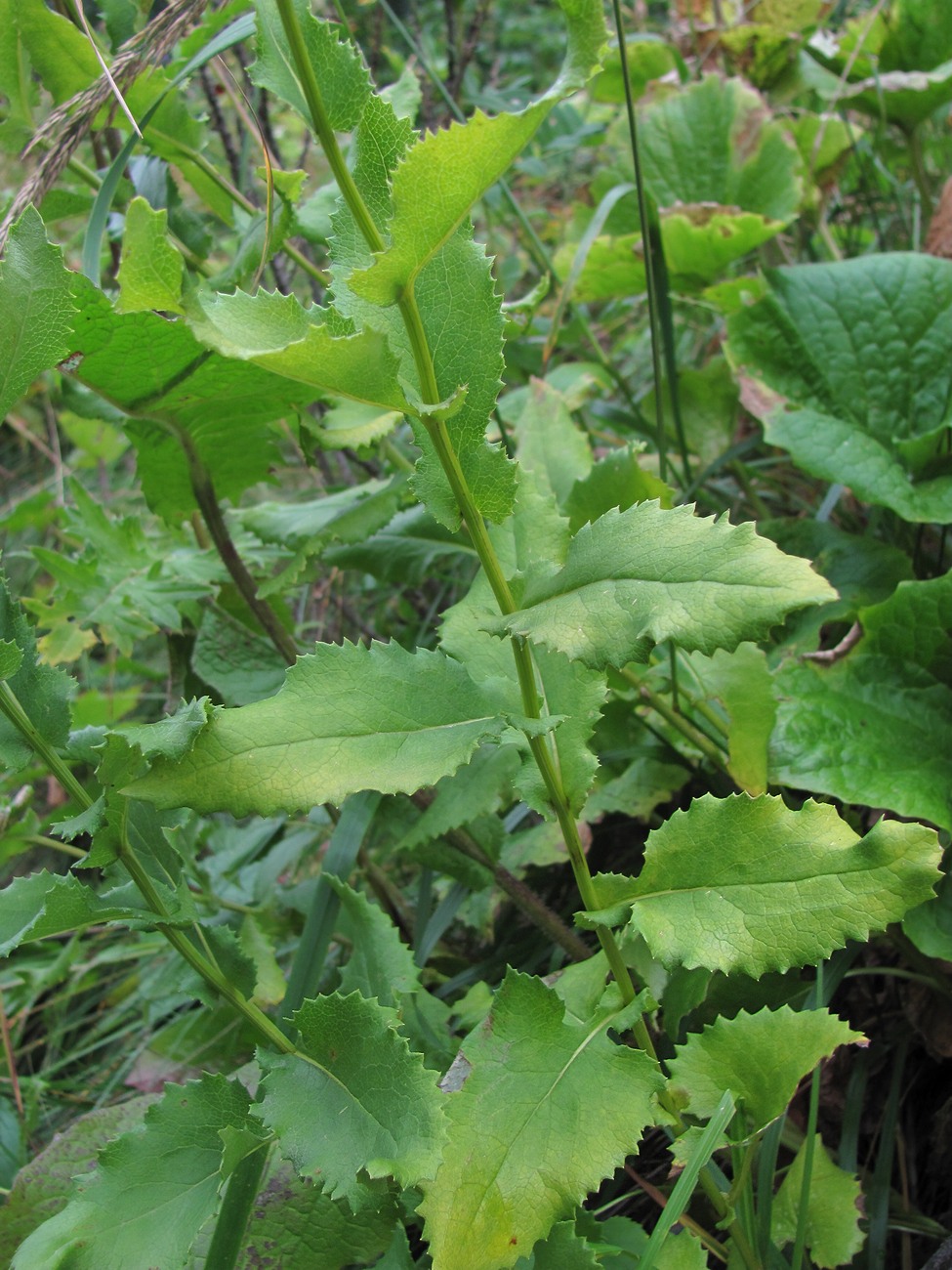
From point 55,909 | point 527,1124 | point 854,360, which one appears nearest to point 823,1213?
point 527,1124

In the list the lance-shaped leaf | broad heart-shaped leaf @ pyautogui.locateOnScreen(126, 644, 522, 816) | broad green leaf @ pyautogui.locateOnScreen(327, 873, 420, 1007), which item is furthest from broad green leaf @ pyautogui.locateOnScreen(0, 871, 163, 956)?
the lance-shaped leaf

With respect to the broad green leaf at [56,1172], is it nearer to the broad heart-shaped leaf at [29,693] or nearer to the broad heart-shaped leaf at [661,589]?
the broad heart-shaped leaf at [29,693]

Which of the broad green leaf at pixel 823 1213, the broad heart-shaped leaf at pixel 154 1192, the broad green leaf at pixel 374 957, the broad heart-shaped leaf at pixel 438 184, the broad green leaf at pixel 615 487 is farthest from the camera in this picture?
the broad green leaf at pixel 615 487

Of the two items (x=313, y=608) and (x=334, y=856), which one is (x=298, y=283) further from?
(x=334, y=856)

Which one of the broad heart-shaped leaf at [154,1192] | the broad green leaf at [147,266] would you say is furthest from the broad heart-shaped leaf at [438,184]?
the broad heart-shaped leaf at [154,1192]

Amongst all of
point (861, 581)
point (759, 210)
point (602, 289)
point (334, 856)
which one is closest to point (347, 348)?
point (334, 856)

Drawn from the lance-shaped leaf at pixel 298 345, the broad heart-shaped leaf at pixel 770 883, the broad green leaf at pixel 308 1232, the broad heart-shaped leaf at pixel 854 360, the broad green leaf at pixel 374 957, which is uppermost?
the lance-shaped leaf at pixel 298 345
